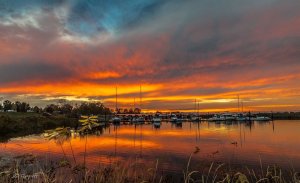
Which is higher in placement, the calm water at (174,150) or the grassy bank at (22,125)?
the grassy bank at (22,125)

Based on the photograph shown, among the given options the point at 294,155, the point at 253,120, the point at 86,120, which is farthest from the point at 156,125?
the point at 86,120

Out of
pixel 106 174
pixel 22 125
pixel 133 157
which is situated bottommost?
pixel 133 157

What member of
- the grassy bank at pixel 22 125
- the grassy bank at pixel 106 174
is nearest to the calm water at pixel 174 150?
the grassy bank at pixel 106 174

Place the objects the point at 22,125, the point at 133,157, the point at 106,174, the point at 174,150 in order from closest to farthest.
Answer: the point at 106,174 < the point at 133,157 < the point at 174,150 < the point at 22,125

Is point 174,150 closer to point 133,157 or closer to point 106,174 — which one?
point 133,157

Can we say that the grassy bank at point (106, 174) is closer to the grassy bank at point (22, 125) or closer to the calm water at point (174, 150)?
the calm water at point (174, 150)

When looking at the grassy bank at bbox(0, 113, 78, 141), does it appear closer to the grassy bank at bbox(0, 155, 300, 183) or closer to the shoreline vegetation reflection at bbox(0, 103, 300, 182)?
the shoreline vegetation reflection at bbox(0, 103, 300, 182)

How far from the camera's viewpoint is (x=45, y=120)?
10750 centimetres

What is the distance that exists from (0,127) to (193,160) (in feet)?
195

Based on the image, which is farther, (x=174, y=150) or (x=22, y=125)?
(x=22, y=125)

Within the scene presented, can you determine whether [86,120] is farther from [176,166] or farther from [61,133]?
[176,166]

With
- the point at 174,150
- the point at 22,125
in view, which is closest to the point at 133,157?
the point at 174,150

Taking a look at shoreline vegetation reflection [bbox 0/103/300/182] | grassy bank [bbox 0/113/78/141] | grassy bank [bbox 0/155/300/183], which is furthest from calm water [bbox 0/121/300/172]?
grassy bank [bbox 0/113/78/141]

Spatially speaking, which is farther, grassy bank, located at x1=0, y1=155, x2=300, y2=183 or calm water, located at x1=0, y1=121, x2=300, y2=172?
calm water, located at x1=0, y1=121, x2=300, y2=172
